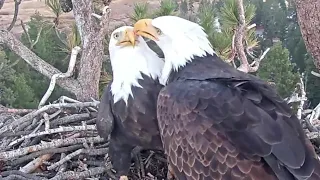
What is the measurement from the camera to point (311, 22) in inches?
140

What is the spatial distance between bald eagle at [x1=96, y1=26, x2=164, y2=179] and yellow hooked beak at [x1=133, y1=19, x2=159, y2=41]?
0.17 ft

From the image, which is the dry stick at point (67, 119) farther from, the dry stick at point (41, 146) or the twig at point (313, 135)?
the twig at point (313, 135)

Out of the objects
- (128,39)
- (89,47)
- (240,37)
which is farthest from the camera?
(89,47)

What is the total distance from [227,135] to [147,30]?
2.59 ft

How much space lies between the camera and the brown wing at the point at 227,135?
2.17 m

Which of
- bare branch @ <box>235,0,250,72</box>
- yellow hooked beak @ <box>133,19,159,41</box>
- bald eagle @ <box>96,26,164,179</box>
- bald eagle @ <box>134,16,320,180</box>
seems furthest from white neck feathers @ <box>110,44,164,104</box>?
bare branch @ <box>235,0,250,72</box>

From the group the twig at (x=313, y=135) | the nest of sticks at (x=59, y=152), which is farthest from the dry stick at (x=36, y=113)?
the twig at (x=313, y=135)

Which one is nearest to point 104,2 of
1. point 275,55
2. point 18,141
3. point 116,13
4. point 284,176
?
point 18,141

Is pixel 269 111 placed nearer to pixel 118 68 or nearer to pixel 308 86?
pixel 118 68

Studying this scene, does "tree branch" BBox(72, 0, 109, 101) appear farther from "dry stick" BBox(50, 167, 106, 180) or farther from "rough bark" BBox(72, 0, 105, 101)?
"dry stick" BBox(50, 167, 106, 180)

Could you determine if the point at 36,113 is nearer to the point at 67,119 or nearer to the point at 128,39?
the point at 67,119

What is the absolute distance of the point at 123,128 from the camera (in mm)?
2723

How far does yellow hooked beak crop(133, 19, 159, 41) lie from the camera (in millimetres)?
2746

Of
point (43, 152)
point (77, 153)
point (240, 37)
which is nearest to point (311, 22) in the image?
point (240, 37)
